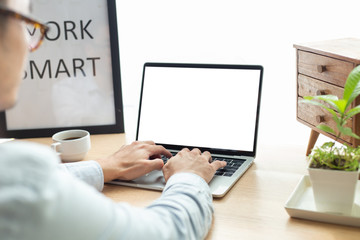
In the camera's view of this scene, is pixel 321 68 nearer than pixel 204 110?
Yes

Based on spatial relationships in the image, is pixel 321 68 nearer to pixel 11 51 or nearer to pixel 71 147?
pixel 71 147

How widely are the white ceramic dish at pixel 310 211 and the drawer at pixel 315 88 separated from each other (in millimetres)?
269

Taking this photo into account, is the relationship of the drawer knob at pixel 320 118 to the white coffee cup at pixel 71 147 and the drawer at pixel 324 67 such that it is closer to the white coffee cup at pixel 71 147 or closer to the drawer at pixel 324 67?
the drawer at pixel 324 67

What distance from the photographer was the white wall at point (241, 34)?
193 centimetres

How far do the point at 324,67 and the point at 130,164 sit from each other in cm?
59

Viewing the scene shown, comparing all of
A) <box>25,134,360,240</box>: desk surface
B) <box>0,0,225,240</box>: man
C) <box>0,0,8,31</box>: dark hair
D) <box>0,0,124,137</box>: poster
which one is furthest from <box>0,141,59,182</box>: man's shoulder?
<box>0,0,124,137</box>: poster

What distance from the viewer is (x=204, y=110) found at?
4.54 ft

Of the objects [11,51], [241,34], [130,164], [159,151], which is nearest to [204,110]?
[159,151]

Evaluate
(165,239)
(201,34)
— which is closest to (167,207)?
(165,239)

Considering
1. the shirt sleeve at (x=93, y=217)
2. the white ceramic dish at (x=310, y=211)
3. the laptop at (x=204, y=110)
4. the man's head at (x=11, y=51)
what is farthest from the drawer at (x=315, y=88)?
the man's head at (x=11, y=51)

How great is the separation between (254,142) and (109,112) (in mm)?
578

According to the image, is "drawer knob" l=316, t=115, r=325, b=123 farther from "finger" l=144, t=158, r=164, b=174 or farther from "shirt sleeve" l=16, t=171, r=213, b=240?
"shirt sleeve" l=16, t=171, r=213, b=240

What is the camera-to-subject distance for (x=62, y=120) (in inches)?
64.7

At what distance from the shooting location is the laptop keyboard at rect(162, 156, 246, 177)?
3.99ft
